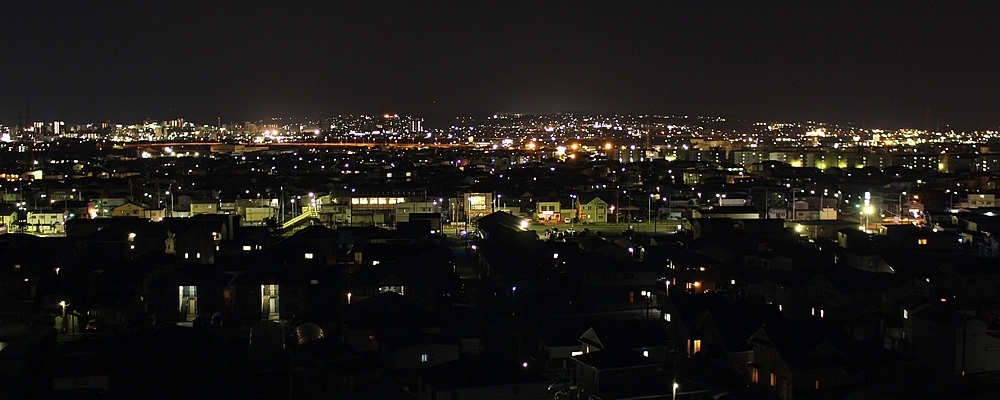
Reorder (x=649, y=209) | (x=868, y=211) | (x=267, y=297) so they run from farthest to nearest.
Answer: (x=649, y=209) < (x=868, y=211) < (x=267, y=297)

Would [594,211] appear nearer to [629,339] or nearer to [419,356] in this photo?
[629,339]

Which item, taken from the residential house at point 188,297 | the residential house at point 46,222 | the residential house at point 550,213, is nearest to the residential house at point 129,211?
the residential house at point 46,222

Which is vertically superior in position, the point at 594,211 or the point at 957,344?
the point at 594,211

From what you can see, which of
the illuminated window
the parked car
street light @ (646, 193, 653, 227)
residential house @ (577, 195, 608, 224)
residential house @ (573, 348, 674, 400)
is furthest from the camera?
street light @ (646, 193, 653, 227)

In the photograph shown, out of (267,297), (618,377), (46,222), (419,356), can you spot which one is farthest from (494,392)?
(46,222)

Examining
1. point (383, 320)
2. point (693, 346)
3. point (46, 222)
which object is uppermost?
point (46, 222)

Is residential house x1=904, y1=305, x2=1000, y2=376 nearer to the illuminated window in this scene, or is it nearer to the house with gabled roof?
the house with gabled roof

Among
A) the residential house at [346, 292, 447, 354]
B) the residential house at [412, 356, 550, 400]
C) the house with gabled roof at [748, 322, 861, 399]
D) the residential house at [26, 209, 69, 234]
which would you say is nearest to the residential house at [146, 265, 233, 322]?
the residential house at [346, 292, 447, 354]

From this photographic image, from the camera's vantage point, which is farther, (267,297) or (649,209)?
(649,209)

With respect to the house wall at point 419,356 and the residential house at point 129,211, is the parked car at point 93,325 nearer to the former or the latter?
the house wall at point 419,356

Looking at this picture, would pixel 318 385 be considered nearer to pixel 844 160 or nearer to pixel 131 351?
pixel 131 351

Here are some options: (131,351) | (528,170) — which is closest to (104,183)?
(528,170)

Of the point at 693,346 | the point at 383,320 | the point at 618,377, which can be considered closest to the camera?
the point at 618,377

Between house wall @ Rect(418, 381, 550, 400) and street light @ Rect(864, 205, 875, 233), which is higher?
street light @ Rect(864, 205, 875, 233)
